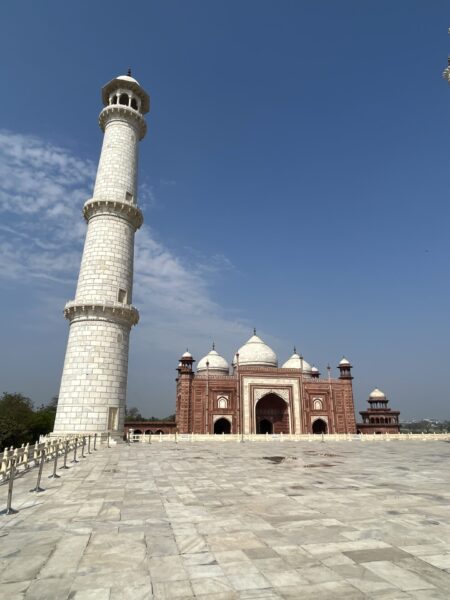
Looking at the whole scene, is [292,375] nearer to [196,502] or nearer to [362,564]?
Result: [196,502]

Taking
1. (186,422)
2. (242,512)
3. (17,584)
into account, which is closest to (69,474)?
(242,512)

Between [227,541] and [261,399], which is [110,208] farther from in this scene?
[261,399]

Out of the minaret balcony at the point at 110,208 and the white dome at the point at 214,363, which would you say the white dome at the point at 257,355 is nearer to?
the white dome at the point at 214,363

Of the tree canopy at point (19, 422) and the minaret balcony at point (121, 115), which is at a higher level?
the minaret balcony at point (121, 115)

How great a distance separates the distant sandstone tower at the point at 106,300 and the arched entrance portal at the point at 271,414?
76.3 ft

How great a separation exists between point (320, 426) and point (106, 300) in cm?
2942

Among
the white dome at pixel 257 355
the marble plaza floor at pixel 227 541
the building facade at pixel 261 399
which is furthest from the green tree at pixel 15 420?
the marble plaza floor at pixel 227 541

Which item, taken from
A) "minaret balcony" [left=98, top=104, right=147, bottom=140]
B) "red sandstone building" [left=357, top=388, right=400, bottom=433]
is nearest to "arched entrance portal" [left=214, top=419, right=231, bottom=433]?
"red sandstone building" [left=357, top=388, right=400, bottom=433]

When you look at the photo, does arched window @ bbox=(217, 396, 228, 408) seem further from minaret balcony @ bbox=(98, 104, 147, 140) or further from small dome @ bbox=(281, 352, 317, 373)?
minaret balcony @ bbox=(98, 104, 147, 140)

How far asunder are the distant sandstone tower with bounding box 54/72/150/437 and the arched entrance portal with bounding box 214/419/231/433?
18897 mm

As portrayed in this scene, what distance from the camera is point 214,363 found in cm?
4622

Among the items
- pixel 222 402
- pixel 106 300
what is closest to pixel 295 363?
pixel 222 402

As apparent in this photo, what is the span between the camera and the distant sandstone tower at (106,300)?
20.9m

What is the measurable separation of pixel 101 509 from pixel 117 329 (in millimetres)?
16749
